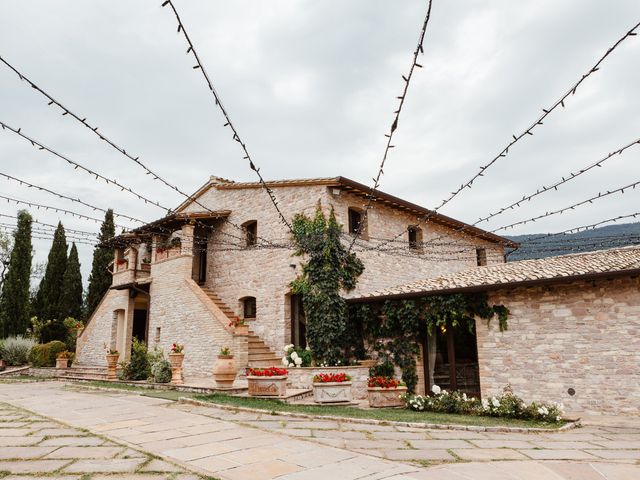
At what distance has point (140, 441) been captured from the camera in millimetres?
5359

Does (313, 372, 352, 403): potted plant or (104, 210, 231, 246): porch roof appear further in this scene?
(104, 210, 231, 246): porch roof

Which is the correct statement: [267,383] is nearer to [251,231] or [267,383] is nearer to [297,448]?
[297,448]

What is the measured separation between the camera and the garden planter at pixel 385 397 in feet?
31.2

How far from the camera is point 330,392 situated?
9727mm

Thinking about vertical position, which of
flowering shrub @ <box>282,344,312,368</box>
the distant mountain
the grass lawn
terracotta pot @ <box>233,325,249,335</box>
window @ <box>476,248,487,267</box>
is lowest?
the grass lawn

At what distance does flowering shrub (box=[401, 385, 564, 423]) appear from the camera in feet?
25.2

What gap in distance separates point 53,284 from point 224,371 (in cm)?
1731

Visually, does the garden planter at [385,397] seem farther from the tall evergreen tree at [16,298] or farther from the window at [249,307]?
the tall evergreen tree at [16,298]

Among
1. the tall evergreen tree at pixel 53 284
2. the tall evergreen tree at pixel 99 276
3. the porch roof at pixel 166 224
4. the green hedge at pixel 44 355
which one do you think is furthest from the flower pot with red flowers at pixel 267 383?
the tall evergreen tree at pixel 53 284

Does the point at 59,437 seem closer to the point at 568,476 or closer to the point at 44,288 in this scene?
the point at 568,476

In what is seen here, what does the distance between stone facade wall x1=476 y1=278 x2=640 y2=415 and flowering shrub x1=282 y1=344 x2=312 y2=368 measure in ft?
14.6

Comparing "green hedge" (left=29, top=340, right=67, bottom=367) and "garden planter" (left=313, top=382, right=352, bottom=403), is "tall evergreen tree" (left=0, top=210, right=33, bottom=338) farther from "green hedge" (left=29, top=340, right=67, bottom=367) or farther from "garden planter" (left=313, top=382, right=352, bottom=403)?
"garden planter" (left=313, top=382, right=352, bottom=403)

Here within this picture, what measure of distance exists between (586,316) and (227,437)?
24.1ft

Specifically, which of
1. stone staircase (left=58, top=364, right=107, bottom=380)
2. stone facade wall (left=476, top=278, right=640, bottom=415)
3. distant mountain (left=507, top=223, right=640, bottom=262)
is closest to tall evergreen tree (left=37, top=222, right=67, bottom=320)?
stone staircase (left=58, top=364, right=107, bottom=380)
